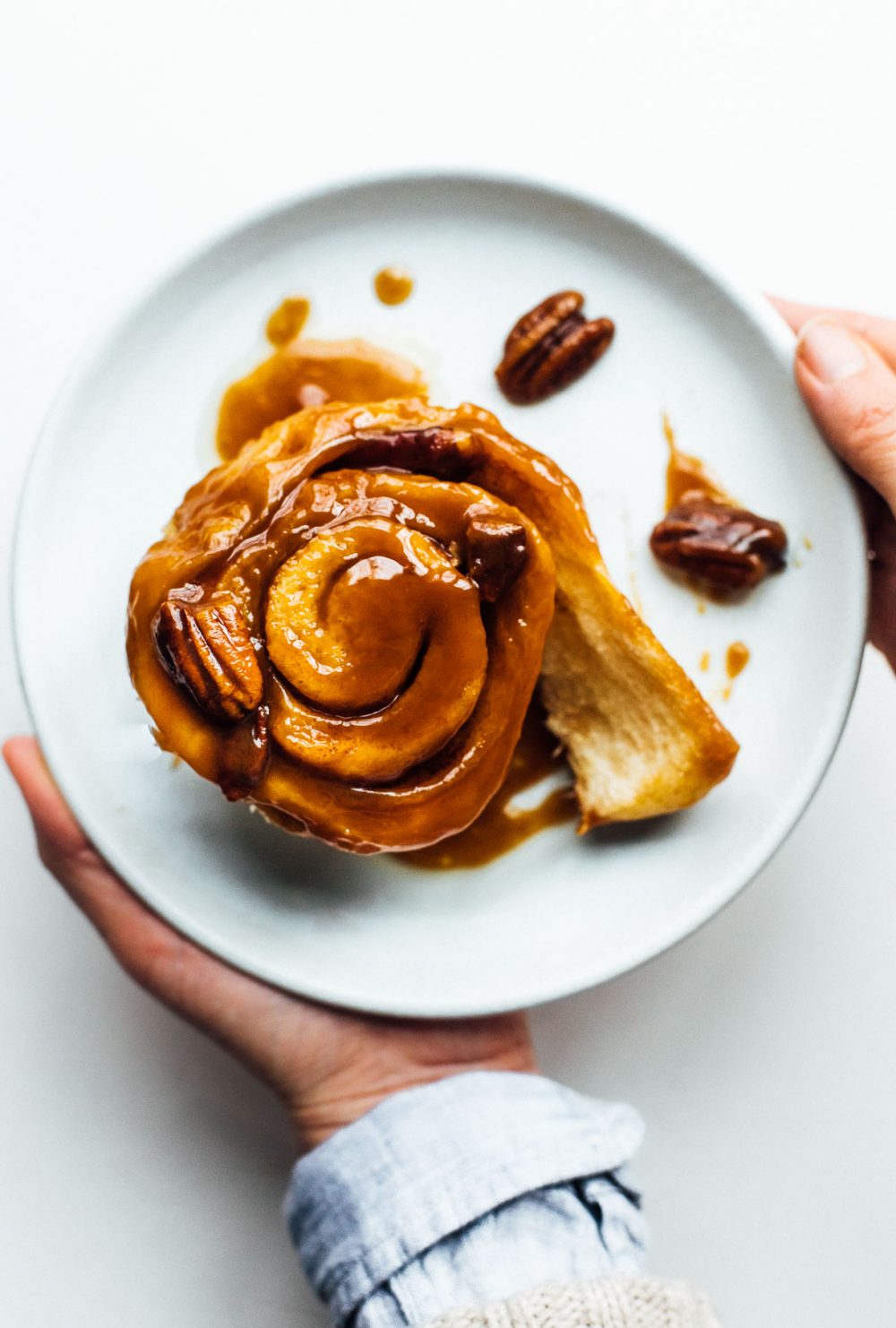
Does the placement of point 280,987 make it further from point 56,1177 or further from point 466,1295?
point 56,1177

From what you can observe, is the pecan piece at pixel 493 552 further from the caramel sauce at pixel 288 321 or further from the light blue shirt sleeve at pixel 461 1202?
the light blue shirt sleeve at pixel 461 1202

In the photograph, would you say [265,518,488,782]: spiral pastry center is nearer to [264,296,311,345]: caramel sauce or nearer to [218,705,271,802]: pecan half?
[218,705,271,802]: pecan half

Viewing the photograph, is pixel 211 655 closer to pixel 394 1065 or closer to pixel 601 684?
pixel 601 684

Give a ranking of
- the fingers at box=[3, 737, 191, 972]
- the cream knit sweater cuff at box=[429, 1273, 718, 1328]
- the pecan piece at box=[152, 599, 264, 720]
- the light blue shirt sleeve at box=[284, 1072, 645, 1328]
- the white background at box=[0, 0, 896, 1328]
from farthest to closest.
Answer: the white background at box=[0, 0, 896, 1328]
the fingers at box=[3, 737, 191, 972]
the light blue shirt sleeve at box=[284, 1072, 645, 1328]
the cream knit sweater cuff at box=[429, 1273, 718, 1328]
the pecan piece at box=[152, 599, 264, 720]

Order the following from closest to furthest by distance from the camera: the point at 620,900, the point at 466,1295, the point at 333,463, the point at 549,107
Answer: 1. the point at 333,463
2. the point at 466,1295
3. the point at 620,900
4. the point at 549,107

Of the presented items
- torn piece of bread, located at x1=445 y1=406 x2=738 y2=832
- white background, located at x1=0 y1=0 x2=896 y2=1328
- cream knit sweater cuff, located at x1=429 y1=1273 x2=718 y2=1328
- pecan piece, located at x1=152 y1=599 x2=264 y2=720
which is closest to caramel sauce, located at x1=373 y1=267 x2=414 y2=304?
white background, located at x1=0 y1=0 x2=896 y2=1328

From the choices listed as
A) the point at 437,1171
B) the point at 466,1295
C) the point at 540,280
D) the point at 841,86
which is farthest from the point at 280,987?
the point at 841,86

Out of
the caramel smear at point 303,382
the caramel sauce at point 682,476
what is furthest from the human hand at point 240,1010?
the caramel sauce at point 682,476

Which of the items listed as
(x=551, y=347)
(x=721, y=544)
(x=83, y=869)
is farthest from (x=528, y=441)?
(x=83, y=869)
